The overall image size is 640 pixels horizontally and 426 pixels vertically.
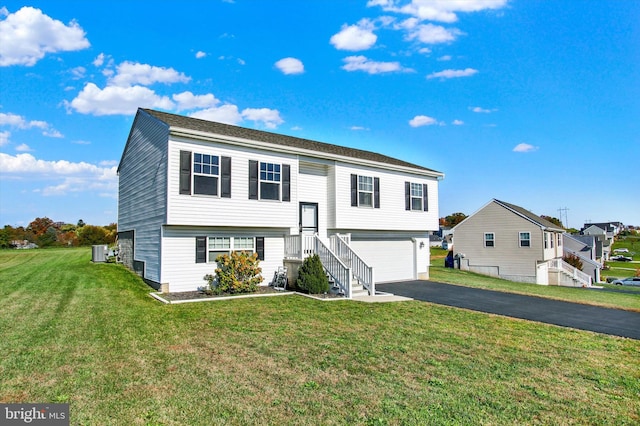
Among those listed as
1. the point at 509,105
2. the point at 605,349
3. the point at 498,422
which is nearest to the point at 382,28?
the point at 509,105

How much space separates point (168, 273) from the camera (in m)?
12.5

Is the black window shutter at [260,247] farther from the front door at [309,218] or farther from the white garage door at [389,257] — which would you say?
the white garage door at [389,257]

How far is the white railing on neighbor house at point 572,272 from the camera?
3244cm

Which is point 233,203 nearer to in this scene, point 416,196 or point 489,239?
point 416,196

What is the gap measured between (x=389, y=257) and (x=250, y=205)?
8.52m

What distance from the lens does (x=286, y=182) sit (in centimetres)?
1473

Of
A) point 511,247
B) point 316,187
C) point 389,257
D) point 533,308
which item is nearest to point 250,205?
point 316,187

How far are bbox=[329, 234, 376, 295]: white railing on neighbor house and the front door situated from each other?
1054 mm

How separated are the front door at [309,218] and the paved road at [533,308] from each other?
3952mm

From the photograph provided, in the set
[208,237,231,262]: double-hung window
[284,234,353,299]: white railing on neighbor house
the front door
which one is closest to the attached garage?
the front door

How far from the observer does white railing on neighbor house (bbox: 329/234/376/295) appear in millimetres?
13523

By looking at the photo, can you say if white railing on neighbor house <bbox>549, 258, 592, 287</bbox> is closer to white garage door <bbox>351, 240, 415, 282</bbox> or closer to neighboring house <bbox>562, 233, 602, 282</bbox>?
neighboring house <bbox>562, 233, 602, 282</bbox>

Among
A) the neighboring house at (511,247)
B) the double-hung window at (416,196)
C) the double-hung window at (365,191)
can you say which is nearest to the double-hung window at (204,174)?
the double-hung window at (365,191)

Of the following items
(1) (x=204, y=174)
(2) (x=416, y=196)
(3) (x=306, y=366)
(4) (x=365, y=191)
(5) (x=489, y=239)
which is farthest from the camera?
(5) (x=489, y=239)
